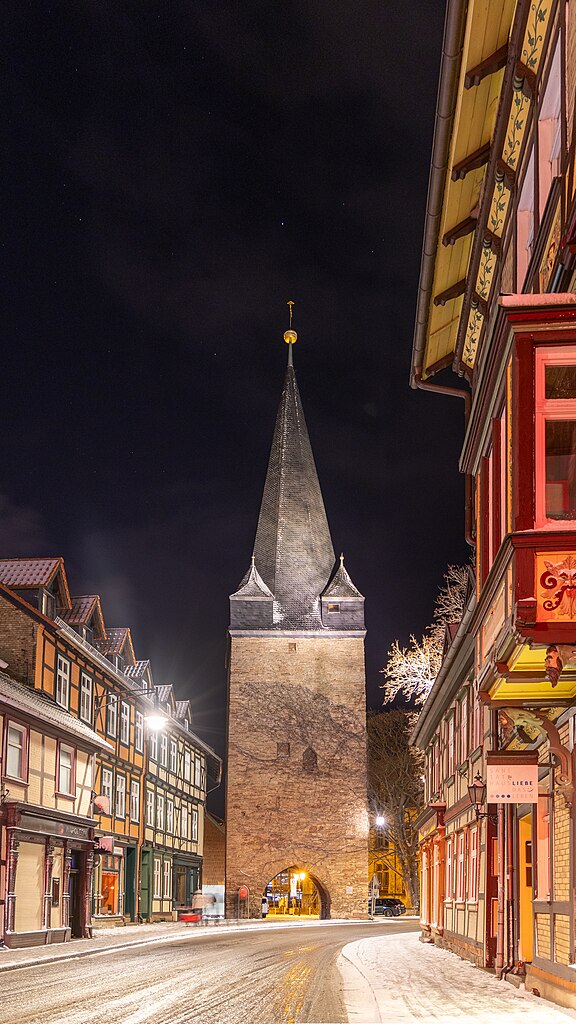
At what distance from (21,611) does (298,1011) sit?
20518 millimetres

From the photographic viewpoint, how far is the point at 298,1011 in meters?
13.0

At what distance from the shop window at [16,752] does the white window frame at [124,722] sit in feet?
50.6

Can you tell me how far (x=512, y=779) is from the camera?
13625 millimetres

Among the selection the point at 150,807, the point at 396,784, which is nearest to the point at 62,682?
the point at 150,807

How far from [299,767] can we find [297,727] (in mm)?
2093

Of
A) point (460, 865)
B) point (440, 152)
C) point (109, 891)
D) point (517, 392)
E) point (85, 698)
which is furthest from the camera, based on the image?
point (109, 891)

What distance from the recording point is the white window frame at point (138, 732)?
4612cm

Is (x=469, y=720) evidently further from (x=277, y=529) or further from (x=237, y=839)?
(x=277, y=529)

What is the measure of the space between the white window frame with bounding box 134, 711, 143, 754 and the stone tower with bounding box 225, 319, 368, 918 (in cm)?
1652

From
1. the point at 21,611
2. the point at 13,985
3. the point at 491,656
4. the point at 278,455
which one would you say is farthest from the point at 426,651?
the point at 278,455

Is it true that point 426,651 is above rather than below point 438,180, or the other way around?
below

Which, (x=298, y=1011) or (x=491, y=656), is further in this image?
(x=298, y=1011)

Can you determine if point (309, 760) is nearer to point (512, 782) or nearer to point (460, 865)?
point (460, 865)

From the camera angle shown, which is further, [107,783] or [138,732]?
[138,732]
